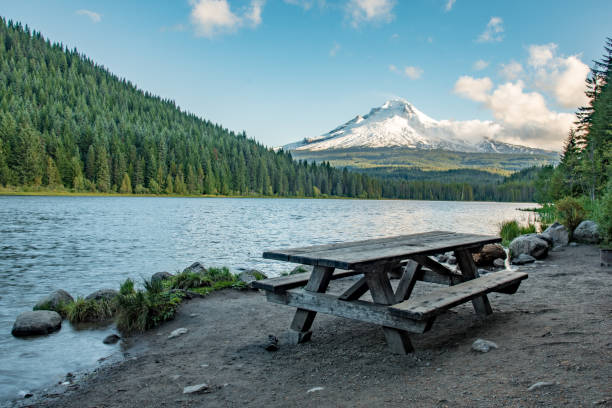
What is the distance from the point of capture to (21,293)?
12.4 meters

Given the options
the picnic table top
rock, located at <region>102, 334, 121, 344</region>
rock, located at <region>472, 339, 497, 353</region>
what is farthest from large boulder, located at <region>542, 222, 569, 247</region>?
rock, located at <region>102, 334, 121, 344</region>

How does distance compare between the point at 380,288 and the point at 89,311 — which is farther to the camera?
the point at 89,311

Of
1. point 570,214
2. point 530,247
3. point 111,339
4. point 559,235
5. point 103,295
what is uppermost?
point 570,214

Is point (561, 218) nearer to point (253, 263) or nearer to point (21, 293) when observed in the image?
point (253, 263)

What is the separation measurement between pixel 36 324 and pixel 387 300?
7.38 metres

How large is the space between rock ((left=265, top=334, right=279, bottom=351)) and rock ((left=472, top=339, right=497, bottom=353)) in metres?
2.92

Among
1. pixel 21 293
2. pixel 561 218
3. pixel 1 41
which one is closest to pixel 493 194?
pixel 561 218

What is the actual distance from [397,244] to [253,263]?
12.1 metres

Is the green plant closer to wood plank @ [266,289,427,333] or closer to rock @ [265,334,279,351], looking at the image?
wood plank @ [266,289,427,333]

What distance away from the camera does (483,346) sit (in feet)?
17.5

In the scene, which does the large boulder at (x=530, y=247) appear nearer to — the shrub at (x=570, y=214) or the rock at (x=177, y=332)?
the shrub at (x=570, y=214)

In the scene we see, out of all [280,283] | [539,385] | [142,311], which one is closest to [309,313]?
[280,283]

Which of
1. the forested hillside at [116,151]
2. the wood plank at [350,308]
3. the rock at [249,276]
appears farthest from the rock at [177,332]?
the forested hillside at [116,151]

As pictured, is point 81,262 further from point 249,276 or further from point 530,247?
point 530,247
